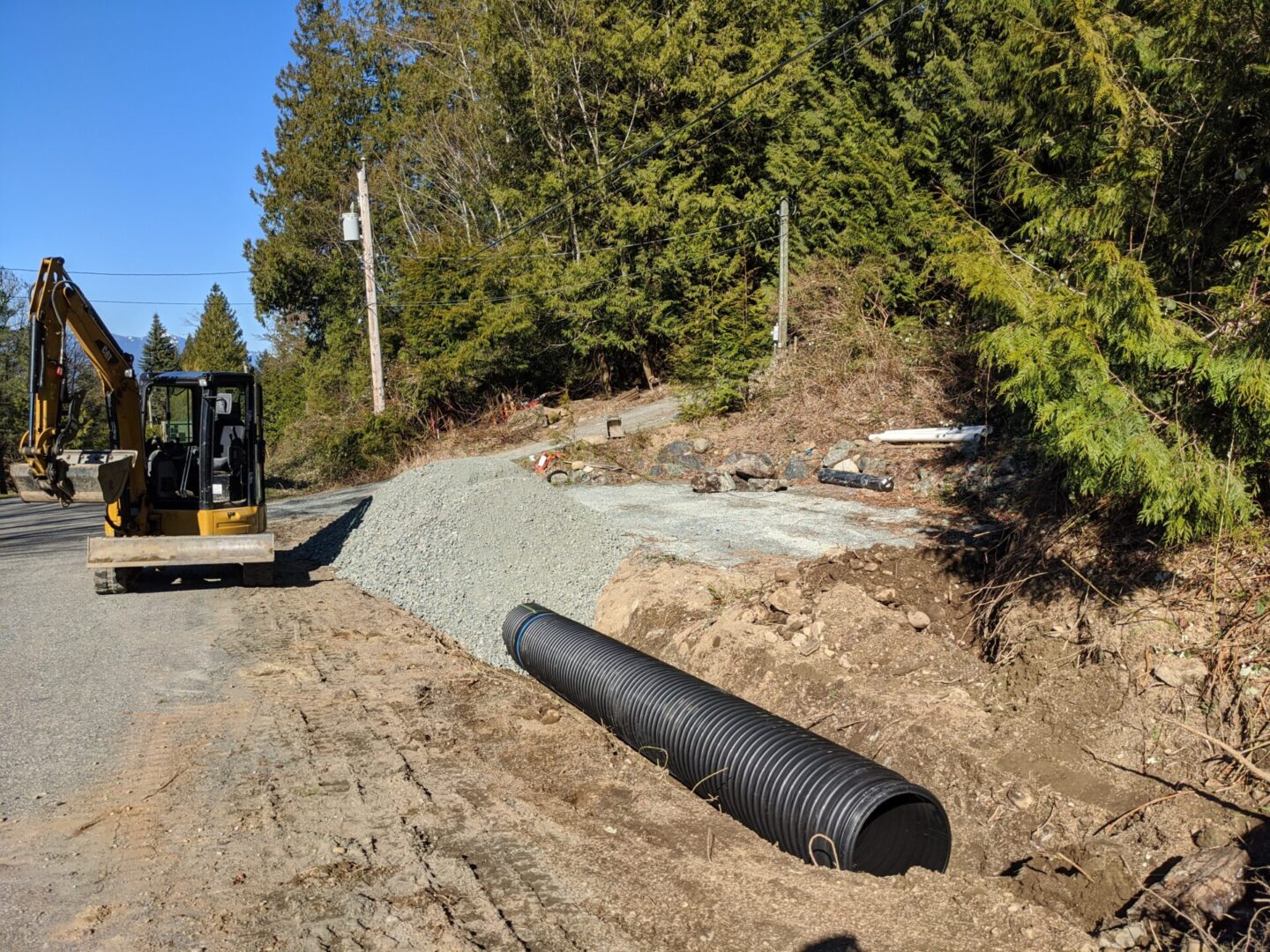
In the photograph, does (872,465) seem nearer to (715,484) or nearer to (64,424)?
(715,484)

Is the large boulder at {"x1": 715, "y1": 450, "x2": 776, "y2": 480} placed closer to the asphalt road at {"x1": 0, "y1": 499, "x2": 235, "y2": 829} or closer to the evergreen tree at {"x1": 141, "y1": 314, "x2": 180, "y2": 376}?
the asphalt road at {"x1": 0, "y1": 499, "x2": 235, "y2": 829}

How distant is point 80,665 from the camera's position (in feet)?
25.8

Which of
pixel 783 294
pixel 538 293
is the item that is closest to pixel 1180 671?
pixel 783 294

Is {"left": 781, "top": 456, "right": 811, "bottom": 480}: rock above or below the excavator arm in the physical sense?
below

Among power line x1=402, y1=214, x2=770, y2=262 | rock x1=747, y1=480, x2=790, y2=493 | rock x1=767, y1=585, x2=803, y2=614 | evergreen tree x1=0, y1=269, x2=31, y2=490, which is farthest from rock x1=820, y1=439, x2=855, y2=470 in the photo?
evergreen tree x1=0, y1=269, x2=31, y2=490

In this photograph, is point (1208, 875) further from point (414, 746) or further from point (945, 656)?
point (414, 746)

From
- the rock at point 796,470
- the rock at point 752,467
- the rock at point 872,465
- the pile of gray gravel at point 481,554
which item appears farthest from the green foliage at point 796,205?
the pile of gray gravel at point 481,554

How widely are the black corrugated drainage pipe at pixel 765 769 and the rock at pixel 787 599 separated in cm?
150

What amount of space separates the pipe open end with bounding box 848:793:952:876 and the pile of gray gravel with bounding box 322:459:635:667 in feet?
15.8

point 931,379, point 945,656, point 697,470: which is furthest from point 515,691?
point 931,379

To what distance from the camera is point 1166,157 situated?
5367 mm

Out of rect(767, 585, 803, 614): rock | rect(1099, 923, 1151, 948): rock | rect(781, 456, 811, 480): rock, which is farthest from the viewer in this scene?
rect(781, 456, 811, 480): rock

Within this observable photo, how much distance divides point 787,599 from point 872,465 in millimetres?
7713

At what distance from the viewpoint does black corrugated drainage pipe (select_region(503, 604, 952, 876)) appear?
4.52 m
